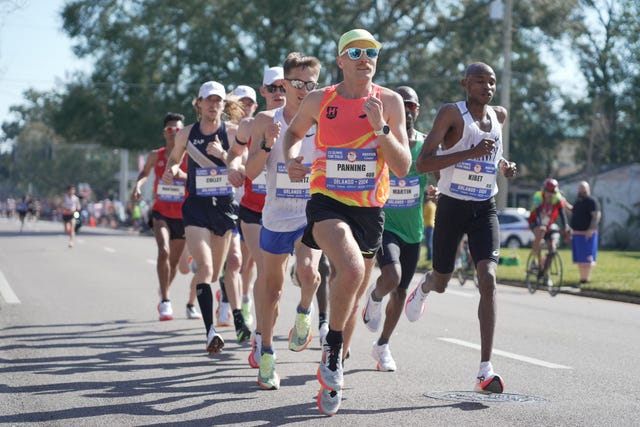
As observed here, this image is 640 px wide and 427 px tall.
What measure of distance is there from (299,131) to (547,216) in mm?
12186

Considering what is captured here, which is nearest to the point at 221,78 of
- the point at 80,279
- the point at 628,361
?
the point at 80,279

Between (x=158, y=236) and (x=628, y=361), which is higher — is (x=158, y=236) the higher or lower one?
the higher one

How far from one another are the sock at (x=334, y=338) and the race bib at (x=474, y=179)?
1.55m

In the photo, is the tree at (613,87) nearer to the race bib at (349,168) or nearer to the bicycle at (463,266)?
the bicycle at (463,266)

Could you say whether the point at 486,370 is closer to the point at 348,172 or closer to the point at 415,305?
the point at 348,172

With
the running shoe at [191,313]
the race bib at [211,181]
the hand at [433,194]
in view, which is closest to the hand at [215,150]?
the race bib at [211,181]

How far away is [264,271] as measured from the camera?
720 cm

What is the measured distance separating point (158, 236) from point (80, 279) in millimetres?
6240

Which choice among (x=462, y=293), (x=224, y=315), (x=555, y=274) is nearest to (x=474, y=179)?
(x=224, y=315)

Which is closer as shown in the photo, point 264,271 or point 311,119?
point 311,119

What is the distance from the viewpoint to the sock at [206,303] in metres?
8.38

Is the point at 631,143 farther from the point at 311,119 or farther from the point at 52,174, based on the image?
the point at 52,174

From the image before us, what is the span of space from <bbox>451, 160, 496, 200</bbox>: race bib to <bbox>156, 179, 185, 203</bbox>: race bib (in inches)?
182

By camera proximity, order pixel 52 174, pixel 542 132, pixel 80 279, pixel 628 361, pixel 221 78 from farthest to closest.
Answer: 1. pixel 52 174
2. pixel 542 132
3. pixel 221 78
4. pixel 80 279
5. pixel 628 361
